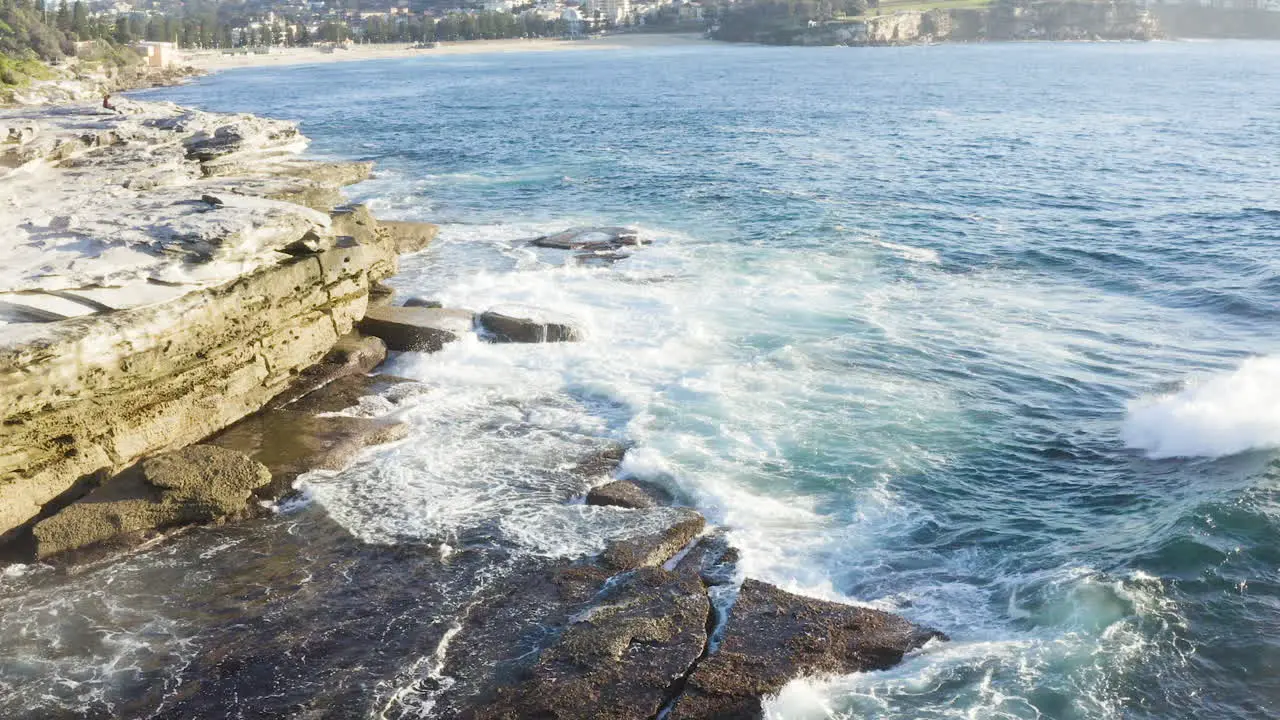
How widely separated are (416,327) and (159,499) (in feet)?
25.7

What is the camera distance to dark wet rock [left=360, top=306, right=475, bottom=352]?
2117cm

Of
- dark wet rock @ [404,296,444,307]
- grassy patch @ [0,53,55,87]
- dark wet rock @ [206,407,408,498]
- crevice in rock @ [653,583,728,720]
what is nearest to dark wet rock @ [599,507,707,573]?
crevice in rock @ [653,583,728,720]

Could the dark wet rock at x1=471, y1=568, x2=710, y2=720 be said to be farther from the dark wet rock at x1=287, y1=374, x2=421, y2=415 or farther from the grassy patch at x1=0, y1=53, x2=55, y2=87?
the grassy patch at x1=0, y1=53, x2=55, y2=87

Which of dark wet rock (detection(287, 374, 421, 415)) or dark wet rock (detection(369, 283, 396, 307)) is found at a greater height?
dark wet rock (detection(369, 283, 396, 307))

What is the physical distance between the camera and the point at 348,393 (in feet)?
61.1

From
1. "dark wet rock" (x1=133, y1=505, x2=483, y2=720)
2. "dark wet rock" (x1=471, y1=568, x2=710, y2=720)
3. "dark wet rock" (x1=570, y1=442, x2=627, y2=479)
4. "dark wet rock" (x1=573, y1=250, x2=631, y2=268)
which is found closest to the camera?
"dark wet rock" (x1=471, y1=568, x2=710, y2=720)

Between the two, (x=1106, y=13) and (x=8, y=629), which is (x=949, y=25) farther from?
(x=8, y=629)

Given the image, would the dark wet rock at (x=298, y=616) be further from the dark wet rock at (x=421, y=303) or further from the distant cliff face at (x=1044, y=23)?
the distant cliff face at (x=1044, y=23)

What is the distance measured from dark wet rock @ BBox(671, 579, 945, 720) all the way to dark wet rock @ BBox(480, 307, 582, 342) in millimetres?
10671

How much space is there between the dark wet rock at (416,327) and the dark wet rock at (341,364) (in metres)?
0.31

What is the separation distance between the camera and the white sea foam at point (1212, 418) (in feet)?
53.1

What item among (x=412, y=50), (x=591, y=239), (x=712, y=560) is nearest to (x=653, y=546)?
(x=712, y=560)

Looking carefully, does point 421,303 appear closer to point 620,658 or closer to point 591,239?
point 591,239

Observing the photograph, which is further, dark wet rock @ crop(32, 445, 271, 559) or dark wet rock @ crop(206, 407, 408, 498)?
dark wet rock @ crop(206, 407, 408, 498)
